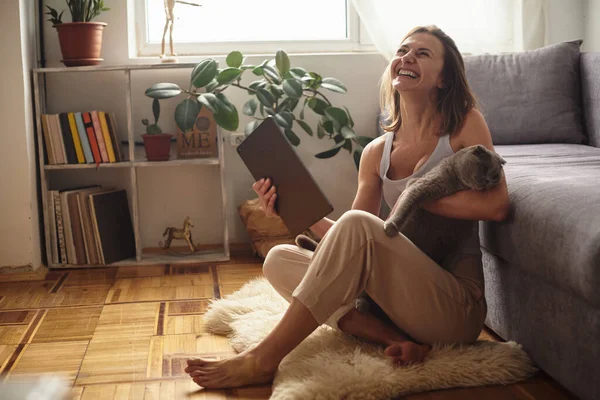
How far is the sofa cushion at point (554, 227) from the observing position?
1.54m

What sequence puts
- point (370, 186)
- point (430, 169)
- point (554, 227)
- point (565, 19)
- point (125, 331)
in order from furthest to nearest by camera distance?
point (565, 19) < point (125, 331) < point (370, 186) < point (430, 169) < point (554, 227)

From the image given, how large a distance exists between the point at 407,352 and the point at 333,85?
168cm

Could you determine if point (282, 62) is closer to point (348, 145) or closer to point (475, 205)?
point (348, 145)

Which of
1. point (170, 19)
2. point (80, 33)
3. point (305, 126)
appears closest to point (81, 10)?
point (80, 33)

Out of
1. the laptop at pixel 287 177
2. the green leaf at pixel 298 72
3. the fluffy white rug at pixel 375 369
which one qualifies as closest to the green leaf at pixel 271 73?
the green leaf at pixel 298 72

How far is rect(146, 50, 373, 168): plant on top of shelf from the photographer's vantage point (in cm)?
313

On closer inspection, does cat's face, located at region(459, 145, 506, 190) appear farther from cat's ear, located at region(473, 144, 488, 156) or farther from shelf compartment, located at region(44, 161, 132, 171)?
shelf compartment, located at region(44, 161, 132, 171)

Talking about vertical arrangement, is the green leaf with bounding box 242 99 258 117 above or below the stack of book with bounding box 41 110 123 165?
above

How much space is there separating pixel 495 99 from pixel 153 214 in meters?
1.59

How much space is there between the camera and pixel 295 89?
3162 mm

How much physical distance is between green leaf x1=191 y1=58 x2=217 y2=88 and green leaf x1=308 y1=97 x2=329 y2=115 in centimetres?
43

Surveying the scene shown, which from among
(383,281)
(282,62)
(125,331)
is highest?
(282,62)

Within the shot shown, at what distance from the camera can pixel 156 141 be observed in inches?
130

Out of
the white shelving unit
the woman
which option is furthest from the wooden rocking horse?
the woman
